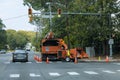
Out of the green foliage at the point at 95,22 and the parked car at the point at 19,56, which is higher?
the green foliage at the point at 95,22

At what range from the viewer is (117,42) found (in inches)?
2598

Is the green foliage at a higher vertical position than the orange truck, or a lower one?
higher

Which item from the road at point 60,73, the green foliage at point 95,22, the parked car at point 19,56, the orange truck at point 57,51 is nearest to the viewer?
the road at point 60,73

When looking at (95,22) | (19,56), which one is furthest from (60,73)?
(95,22)

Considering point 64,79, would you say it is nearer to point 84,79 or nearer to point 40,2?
point 84,79

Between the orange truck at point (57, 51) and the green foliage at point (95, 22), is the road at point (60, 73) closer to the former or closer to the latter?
the orange truck at point (57, 51)

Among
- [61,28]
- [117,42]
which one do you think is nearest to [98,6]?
[117,42]

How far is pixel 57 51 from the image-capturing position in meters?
53.2

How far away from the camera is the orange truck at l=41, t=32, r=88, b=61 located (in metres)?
51.5

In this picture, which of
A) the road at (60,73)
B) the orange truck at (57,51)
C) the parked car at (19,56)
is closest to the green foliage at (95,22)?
the orange truck at (57,51)

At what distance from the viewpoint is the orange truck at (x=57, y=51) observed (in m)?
51.5

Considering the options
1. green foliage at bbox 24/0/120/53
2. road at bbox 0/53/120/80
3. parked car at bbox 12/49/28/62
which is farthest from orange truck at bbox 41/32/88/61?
road at bbox 0/53/120/80

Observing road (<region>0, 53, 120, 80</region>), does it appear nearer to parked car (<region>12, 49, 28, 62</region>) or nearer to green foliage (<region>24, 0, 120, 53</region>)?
parked car (<region>12, 49, 28, 62</region>)

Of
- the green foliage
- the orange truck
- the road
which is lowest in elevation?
the road
